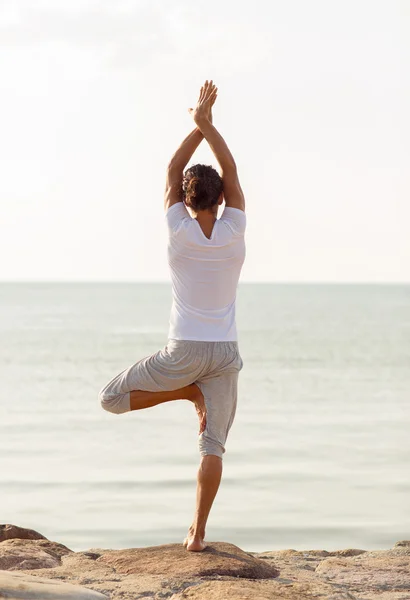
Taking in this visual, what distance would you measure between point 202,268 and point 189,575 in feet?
5.02

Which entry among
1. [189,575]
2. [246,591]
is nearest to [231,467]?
[189,575]

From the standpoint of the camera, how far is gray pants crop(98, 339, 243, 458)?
5.59 meters

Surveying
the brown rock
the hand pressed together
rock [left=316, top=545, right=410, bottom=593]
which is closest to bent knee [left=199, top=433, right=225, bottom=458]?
the brown rock

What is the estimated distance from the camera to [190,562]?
18.0 ft

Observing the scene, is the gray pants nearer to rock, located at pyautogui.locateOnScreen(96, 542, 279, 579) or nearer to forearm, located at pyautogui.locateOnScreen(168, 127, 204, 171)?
rock, located at pyautogui.locateOnScreen(96, 542, 279, 579)

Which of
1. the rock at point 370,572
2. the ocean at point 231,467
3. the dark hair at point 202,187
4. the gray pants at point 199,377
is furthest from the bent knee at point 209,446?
the ocean at point 231,467

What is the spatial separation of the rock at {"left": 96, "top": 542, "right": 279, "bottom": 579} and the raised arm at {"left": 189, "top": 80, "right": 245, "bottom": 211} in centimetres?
181

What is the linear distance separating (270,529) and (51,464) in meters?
3.64

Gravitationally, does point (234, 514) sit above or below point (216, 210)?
below

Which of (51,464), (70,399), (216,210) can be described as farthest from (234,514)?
(70,399)

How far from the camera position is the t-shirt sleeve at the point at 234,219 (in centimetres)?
561

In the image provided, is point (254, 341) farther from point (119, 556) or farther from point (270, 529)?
point (119, 556)

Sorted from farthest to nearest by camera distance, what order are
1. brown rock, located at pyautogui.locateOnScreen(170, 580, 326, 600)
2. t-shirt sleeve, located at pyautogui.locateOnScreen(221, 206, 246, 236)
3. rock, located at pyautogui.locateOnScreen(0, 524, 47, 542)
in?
rock, located at pyautogui.locateOnScreen(0, 524, 47, 542) → t-shirt sleeve, located at pyautogui.locateOnScreen(221, 206, 246, 236) → brown rock, located at pyautogui.locateOnScreen(170, 580, 326, 600)

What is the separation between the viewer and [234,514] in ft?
31.9
